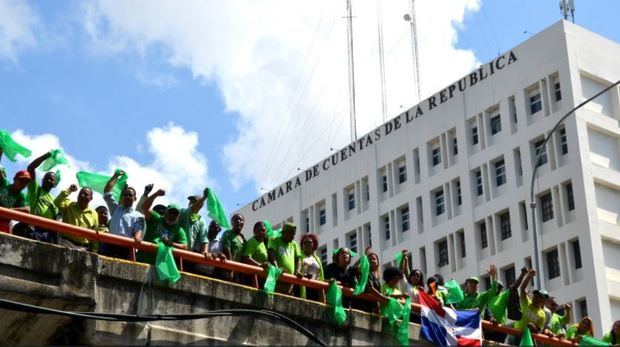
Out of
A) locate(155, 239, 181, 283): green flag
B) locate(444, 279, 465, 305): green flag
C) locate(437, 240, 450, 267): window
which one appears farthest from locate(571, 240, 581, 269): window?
locate(155, 239, 181, 283): green flag

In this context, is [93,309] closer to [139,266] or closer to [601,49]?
[139,266]

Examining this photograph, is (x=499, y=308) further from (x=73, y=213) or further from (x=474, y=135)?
(x=474, y=135)

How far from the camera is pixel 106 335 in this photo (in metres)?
13.2

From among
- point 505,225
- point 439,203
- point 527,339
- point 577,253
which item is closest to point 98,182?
point 527,339

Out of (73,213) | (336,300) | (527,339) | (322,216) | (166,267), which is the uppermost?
(322,216)

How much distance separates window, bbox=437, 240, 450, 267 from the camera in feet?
170

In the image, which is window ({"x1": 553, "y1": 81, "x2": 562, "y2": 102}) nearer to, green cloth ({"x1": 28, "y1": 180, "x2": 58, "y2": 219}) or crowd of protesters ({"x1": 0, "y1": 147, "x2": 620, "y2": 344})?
crowd of protesters ({"x1": 0, "y1": 147, "x2": 620, "y2": 344})

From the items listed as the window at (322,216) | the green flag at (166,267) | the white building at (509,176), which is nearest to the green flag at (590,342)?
the green flag at (166,267)

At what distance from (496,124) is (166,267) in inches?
1512

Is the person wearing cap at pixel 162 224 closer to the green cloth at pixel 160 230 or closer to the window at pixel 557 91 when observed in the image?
the green cloth at pixel 160 230

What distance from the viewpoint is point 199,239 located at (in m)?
15.0

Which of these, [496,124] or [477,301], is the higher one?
[496,124]

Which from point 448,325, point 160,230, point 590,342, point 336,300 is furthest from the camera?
point 590,342

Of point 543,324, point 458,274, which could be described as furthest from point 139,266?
point 458,274
